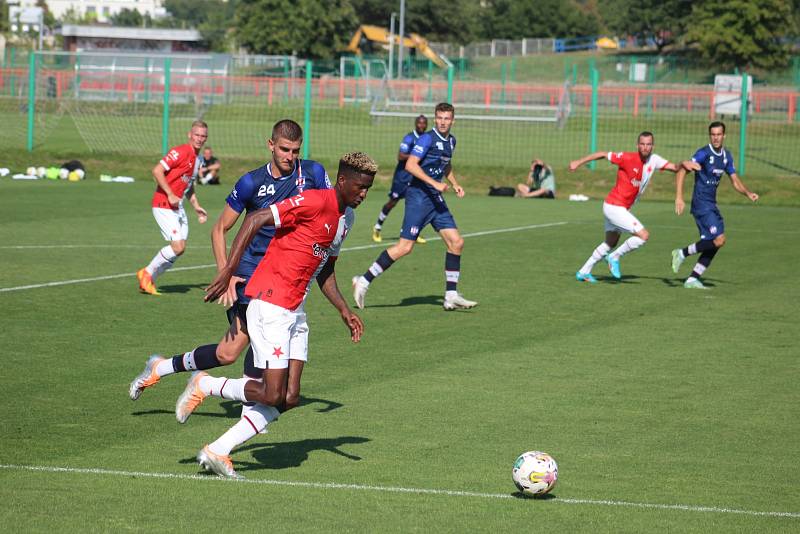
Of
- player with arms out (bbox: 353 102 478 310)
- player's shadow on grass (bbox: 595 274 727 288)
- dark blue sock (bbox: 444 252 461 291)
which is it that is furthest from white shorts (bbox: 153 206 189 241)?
player's shadow on grass (bbox: 595 274 727 288)

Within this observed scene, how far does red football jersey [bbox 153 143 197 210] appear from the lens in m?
15.7

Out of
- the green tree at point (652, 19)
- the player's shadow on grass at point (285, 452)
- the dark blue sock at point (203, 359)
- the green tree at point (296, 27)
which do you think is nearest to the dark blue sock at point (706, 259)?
the player's shadow on grass at point (285, 452)

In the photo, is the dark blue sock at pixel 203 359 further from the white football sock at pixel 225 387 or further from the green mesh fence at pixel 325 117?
the green mesh fence at pixel 325 117

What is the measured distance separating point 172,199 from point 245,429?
328 inches

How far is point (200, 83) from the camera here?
160 feet

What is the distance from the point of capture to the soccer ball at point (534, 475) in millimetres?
7449

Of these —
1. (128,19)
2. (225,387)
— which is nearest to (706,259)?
(225,387)

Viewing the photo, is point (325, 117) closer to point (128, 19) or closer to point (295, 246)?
point (295, 246)

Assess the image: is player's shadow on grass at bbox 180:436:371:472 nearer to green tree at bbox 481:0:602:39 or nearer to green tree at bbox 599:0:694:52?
green tree at bbox 599:0:694:52

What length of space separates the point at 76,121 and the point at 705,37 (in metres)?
44.8

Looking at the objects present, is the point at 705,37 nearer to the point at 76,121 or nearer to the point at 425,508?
the point at 76,121

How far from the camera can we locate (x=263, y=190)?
31.7 ft

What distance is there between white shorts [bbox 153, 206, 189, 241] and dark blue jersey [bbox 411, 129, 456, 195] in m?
3.03

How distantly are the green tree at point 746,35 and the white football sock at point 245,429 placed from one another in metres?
71.7
